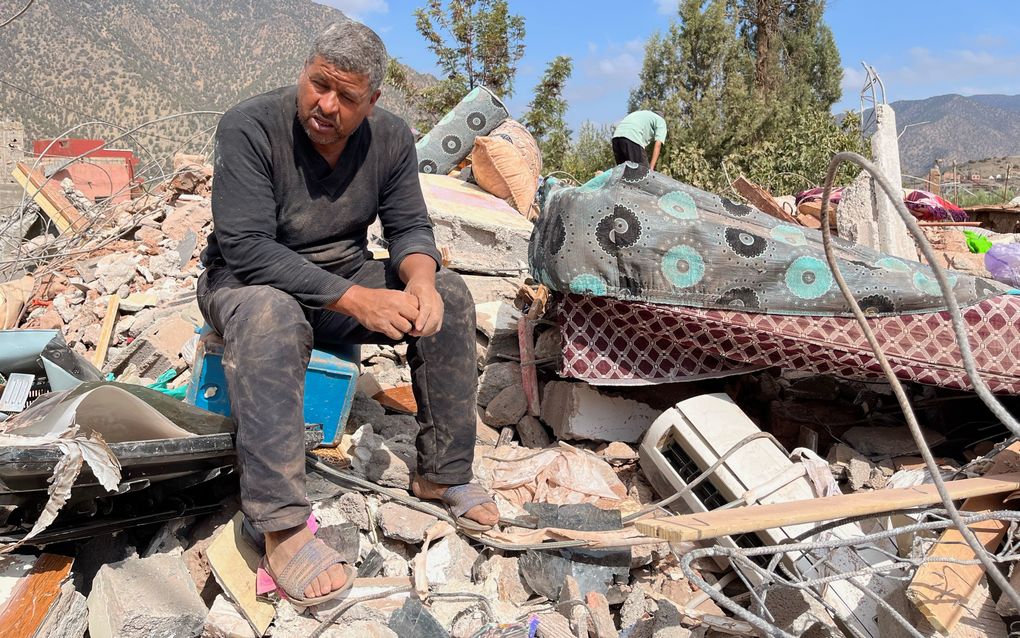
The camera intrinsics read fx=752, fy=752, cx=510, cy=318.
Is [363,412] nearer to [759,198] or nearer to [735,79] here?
[759,198]

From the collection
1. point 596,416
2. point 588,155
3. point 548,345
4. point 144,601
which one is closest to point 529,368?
point 548,345

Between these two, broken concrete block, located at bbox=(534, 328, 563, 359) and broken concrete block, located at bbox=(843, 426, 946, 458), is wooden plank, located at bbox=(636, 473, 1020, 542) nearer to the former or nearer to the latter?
broken concrete block, located at bbox=(843, 426, 946, 458)

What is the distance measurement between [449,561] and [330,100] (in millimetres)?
1512

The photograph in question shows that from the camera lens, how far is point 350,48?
7.59 ft

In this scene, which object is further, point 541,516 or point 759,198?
point 759,198

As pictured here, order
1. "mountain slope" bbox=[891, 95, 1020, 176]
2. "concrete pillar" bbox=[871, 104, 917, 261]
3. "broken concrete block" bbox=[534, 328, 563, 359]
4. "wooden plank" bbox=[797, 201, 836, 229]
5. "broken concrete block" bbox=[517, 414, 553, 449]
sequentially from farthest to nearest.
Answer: "mountain slope" bbox=[891, 95, 1020, 176]
"wooden plank" bbox=[797, 201, 836, 229]
"concrete pillar" bbox=[871, 104, 917, 261]
"broken concrete block" bbox=[534, 328, 563, 359]
"broken concrete block" bbox=[517, 414, 553, 449]

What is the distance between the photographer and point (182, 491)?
246 centimetres

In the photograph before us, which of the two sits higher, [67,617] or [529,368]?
[529,368]

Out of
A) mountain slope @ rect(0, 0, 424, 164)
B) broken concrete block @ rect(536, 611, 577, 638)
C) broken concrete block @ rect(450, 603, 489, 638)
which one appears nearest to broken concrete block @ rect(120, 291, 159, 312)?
broken concrete block @ rect(450, 603, 489, 638)

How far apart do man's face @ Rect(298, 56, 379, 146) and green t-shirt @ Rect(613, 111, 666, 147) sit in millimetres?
3758

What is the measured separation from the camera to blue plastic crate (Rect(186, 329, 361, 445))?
2.56 m

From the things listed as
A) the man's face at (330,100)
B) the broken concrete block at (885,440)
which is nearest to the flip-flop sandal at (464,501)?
the man's face at (330,100)

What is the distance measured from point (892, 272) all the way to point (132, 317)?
176 inches

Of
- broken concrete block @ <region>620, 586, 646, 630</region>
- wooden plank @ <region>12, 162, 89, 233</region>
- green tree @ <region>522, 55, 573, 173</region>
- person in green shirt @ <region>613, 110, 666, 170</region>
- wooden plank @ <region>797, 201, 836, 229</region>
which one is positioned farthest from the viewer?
green tree @ <region>522, 55, 573, 173</region>
